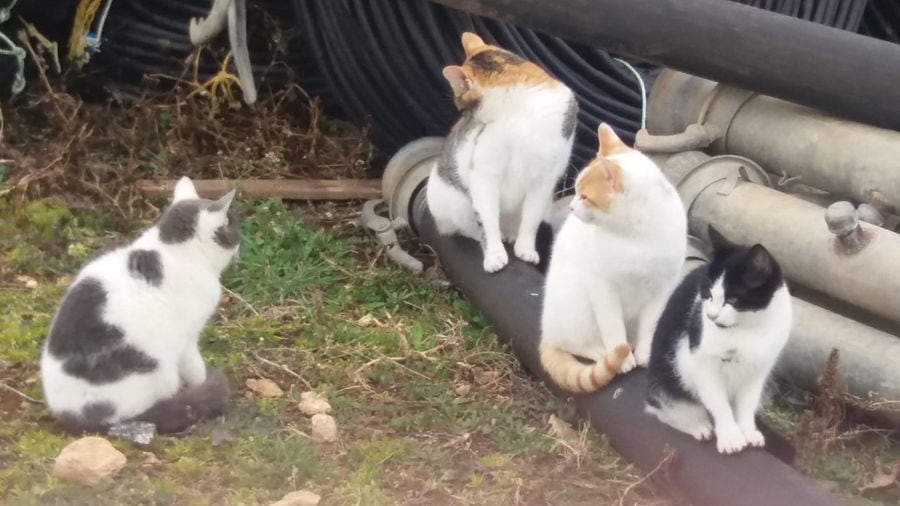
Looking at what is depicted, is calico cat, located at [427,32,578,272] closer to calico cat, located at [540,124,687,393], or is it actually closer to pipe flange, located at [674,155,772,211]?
calico cat, located at [540,124,687,393]

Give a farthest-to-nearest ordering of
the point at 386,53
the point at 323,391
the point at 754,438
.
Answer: the point at 386,53 < the point at 323,391 < the point at 754,438

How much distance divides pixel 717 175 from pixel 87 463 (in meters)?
2.58

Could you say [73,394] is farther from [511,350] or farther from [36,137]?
[36,137]

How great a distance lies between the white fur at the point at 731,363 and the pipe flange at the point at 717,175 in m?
1.48

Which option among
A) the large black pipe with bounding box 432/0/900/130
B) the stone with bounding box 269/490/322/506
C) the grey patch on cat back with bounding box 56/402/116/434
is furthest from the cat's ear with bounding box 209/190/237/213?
the large black pipe with bounding box 432/0/900/130

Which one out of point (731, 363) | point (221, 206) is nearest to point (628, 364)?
point (731, 363)

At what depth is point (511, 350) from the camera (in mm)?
3645

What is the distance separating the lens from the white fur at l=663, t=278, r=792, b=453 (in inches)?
99.2

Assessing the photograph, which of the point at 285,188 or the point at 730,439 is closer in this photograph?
the point at 730,439

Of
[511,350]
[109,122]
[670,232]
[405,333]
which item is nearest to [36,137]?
[109,122]

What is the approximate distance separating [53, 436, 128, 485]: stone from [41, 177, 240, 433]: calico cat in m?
Result: 0.17

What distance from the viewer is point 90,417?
2.91m

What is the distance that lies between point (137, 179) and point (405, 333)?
1673 millimetres

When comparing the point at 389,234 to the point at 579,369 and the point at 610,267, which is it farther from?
the point at 610,267
